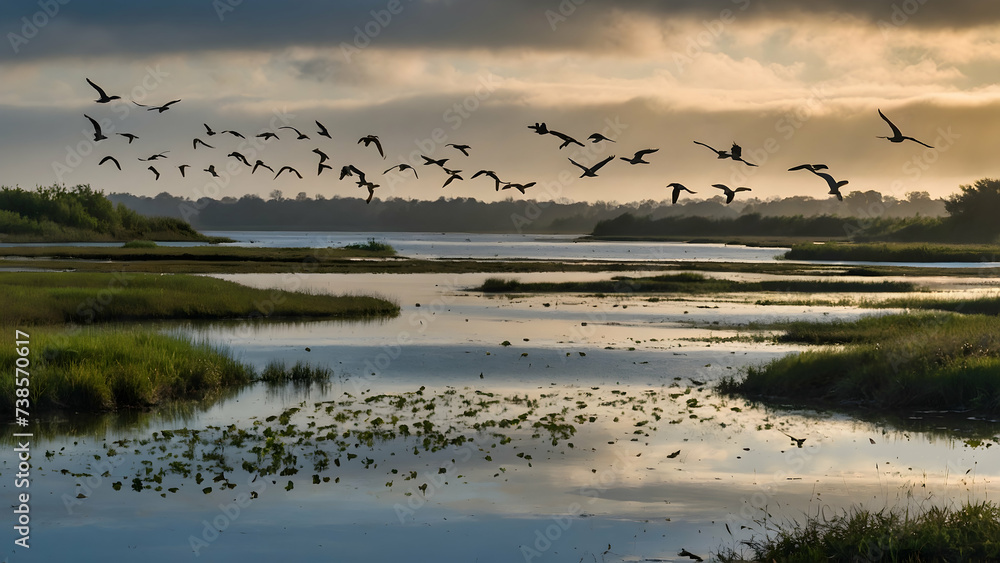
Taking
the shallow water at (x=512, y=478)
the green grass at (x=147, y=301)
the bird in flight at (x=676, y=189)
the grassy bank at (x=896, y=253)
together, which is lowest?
the shallow water at (x=512, y=478)

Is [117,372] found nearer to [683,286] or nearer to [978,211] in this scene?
[683,286]

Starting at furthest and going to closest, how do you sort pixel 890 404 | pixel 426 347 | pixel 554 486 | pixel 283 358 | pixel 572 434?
pixel 426 347, pixel 283 358, pixel 890 404, pixel 572 434, pixel 554 486

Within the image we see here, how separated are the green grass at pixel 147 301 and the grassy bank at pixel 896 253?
8909cm

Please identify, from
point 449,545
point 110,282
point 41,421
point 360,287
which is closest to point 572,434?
point 449,545

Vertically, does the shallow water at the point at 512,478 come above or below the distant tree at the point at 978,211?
below

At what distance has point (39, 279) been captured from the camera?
54188 millimetres

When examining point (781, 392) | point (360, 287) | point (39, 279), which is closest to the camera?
point (781, 392)

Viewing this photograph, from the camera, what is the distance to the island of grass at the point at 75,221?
510 ft

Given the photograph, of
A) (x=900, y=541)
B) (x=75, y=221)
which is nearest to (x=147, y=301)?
(x=900, y=541)

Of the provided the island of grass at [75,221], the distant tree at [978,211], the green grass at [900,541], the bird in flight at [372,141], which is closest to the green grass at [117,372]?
the bird in flight at [372,141]

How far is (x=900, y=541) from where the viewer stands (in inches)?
490

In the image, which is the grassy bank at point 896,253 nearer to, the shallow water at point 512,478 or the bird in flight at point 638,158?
the shallow water at point 512,478

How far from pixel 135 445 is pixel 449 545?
937cm

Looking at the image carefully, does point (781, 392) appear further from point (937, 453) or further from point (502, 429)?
point (502, 429)
